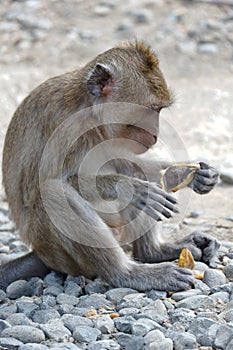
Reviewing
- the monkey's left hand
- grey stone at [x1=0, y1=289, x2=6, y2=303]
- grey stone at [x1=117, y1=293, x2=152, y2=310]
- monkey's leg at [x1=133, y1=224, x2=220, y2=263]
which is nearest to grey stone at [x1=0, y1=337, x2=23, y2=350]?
grey stone at [x1=117, y1=293, x2=152, y2=310]

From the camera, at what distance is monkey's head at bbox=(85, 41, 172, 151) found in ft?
18.4

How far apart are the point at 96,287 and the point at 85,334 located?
2.52 ft

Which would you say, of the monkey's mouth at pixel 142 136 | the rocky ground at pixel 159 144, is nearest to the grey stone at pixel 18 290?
the rocky ground at pixel 159 144

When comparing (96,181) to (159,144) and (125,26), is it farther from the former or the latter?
(125,26)

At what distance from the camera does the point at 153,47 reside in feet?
37.8

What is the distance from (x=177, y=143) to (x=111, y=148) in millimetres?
2100

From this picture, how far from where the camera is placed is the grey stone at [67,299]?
17.4ft

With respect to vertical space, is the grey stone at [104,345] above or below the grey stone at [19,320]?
above

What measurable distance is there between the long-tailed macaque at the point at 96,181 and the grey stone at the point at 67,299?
0.24 m

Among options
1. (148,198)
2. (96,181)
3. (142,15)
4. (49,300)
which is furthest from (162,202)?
(142,15)

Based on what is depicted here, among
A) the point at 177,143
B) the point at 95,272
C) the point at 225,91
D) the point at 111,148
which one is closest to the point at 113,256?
the point at 95,272

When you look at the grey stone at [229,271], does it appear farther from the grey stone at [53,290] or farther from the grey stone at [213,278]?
the grey stone at [53,290]

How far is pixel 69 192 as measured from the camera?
215 inches

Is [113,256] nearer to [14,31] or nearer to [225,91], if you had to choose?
[225,91]
